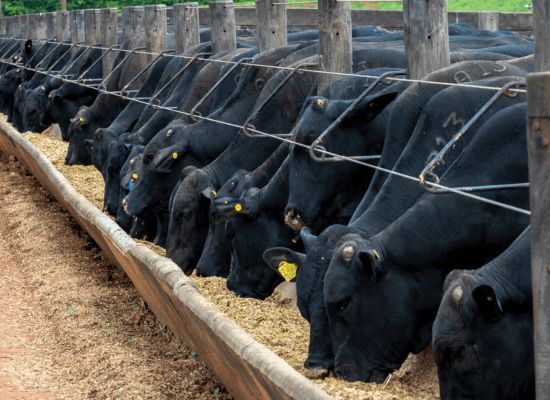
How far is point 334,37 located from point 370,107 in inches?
40.0

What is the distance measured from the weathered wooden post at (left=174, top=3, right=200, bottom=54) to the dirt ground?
283cm

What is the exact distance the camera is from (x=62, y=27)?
22.4 m

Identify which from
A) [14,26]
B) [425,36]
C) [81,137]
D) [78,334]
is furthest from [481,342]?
[14,26]

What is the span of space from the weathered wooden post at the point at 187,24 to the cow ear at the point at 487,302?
9541 millimetres

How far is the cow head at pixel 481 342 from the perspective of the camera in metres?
4.93

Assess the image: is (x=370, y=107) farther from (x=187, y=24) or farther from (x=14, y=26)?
(x=14, y=26)

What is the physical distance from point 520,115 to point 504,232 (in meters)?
0.62

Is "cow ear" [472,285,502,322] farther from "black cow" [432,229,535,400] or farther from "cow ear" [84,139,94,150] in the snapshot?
"cow ear" [84,139,94,150]

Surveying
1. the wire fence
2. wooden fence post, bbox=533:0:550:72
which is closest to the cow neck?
the wire fence

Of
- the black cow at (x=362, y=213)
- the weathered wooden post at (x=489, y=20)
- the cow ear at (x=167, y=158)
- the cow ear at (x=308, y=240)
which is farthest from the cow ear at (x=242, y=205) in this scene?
the weathered wooden post at (x=489, y=20)

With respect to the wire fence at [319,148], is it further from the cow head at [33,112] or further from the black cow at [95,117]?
the cow head at [33,112]

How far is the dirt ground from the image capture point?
708 cm

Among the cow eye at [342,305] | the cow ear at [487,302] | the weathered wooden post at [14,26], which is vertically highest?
the weathered wooden post at [14,26]

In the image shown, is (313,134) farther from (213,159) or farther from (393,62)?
(213,159)
